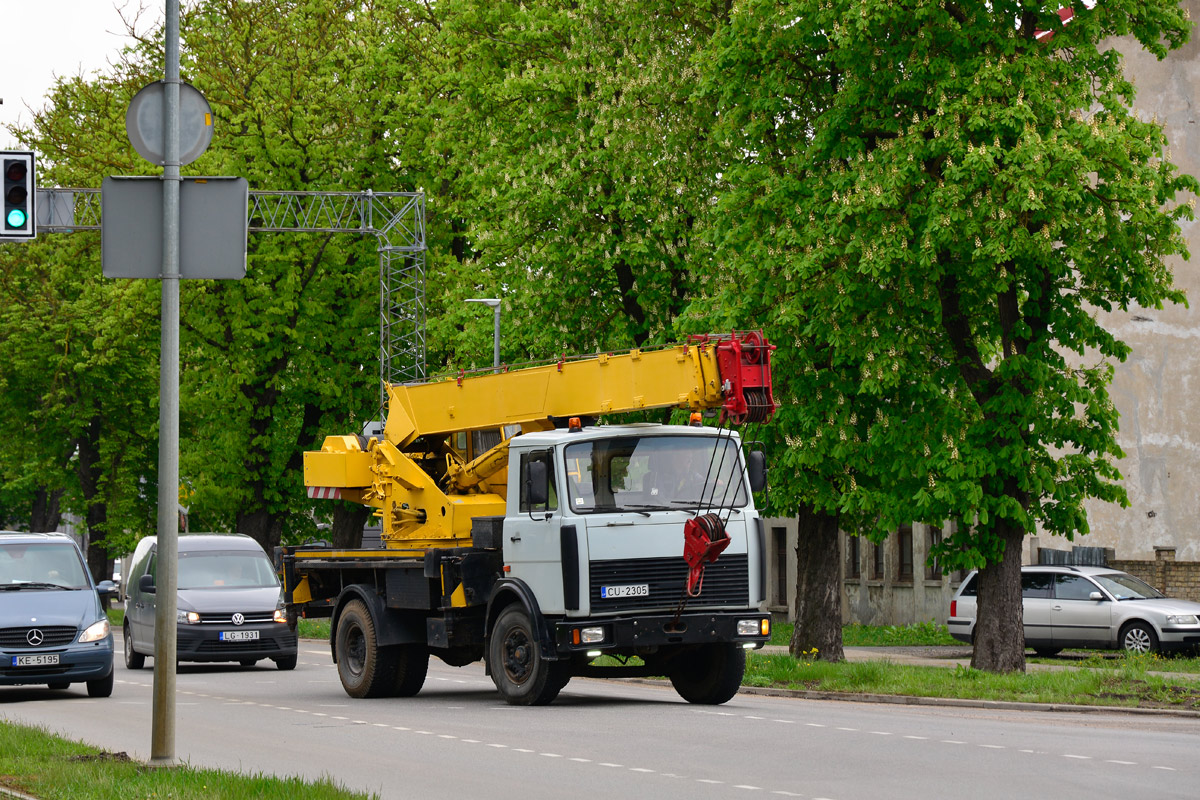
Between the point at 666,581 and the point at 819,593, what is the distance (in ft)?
31.0

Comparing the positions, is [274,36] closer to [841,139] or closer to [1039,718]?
[841,139]

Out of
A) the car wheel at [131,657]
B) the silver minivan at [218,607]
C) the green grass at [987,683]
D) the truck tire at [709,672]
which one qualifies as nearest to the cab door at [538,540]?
the truck tire at [709,672]

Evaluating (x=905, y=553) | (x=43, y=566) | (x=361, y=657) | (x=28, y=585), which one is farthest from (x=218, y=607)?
(x=905, y=553)

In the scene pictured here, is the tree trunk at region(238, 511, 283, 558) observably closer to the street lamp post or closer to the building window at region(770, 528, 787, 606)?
the street lamp post

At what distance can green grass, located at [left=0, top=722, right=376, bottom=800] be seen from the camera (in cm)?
1012

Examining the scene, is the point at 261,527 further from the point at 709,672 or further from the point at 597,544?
the point at 597,544

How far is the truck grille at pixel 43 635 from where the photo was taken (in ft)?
66.1

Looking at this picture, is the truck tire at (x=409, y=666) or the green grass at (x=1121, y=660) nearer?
the truck tire at (x=409, y=666)

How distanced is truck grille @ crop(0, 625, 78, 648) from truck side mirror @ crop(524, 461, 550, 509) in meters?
6.30

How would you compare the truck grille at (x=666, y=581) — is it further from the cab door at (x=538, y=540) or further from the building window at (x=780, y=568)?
the building window at (x=780, y=568)

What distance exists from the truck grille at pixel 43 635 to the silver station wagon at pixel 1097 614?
50.2 feet

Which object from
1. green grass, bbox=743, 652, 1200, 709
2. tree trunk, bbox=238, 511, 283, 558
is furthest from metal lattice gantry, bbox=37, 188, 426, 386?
green grass, bbox=743, 652, 1200, 709

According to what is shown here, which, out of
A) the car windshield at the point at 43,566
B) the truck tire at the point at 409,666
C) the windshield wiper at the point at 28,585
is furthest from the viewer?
the car windshield at the point at 43,566

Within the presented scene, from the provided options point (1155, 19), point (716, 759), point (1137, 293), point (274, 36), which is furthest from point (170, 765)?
point (274, 36)
